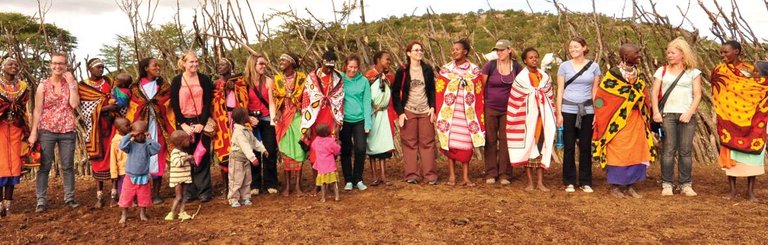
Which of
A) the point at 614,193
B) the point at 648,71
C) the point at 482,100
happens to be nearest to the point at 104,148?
the point at 482,100

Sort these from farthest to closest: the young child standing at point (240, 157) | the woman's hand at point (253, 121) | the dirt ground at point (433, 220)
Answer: the woman's hand at point (253, 121) < the young child standing at point (240, 157) < the dirt ground at point (433, 220)

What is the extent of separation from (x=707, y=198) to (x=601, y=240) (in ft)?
6.02

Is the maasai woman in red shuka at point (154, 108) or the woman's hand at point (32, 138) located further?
the maasai woman in red shuka at point (154, 108)

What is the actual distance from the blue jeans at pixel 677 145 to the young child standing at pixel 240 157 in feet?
11.3

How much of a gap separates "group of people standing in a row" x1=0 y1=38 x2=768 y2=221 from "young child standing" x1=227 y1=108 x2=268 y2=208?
0.4 inches

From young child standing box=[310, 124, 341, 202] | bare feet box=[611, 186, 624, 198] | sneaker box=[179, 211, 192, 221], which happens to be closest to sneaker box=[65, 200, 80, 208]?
sneaker box=[179, 211, 192, 221]

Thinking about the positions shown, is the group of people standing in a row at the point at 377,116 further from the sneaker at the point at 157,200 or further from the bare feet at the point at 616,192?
the sneaker at the point at 157,200

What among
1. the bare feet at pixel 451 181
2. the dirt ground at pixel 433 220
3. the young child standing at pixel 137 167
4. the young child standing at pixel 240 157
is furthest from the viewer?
the bare feet at pixel 451 181

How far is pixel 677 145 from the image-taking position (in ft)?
16.6

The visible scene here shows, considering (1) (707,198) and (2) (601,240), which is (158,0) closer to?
(2) (601,240)

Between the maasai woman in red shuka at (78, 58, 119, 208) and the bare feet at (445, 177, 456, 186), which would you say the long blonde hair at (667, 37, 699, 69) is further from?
the maasai woman in red shuka at (78, 58, 119, 208)

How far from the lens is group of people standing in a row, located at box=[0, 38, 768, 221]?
487 cm

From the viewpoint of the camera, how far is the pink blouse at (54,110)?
16.2ft

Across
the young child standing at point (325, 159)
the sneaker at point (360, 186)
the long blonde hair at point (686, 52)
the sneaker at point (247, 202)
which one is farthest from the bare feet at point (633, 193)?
the sneaker at point (247, 202)
